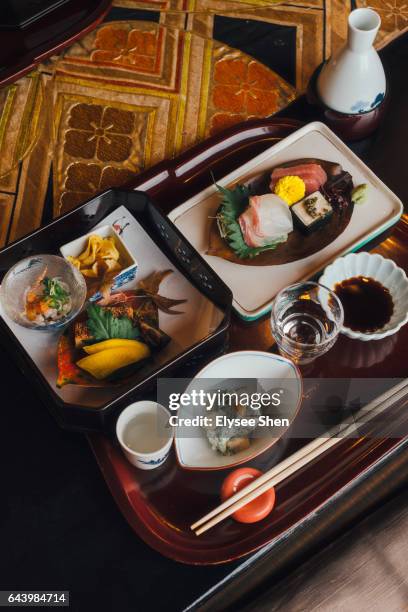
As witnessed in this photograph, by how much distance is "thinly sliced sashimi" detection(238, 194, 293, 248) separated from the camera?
3.99 feet

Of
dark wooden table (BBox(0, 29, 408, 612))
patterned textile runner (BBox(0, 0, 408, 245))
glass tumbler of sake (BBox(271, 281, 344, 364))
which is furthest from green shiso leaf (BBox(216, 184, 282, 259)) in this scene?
dark wooden table (BBox(0, 29, 408, 612))

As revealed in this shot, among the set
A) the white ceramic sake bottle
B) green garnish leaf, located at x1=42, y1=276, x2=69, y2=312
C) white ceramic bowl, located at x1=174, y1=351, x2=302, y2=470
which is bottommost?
white ceramic bowl, located at x1=174, y1=351, x2=302, y2=470

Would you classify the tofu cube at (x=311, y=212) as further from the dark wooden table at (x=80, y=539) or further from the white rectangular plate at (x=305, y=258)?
the dark wooden table at (x=80, y=539)

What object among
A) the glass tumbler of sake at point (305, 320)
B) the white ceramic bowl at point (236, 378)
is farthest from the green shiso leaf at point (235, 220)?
the white ceramic bowl at point (236, 378)

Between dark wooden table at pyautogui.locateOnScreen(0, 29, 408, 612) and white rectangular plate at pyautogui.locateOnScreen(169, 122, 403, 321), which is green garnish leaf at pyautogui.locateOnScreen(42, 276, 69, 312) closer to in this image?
dark wooden table at pyautogui.locateOnScreen(0, 29, 408, 612)

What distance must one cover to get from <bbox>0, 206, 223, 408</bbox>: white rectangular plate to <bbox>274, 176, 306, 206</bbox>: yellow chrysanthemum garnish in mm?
250

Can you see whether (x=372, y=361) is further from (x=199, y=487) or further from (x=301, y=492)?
(x=199, y=487)

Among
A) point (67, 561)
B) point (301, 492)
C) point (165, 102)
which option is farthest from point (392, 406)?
point (165, 102)

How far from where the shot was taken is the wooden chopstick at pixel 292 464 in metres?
1.03

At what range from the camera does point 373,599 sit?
3.73 feet

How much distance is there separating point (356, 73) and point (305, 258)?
392mm

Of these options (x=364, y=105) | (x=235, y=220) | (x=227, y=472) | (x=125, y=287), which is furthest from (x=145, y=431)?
A: (x=364, y=105)

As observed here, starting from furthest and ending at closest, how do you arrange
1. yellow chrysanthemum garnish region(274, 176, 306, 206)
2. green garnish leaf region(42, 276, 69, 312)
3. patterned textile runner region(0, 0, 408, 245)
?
1. patterned textile runner region(0, 0, 408, 245)
2. yellow chrysanthemum garnish region(274, 176, 306, 206)
3. green garnish leaf region(42, 276, 69, 312)

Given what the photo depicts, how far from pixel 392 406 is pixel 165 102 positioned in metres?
0.94
